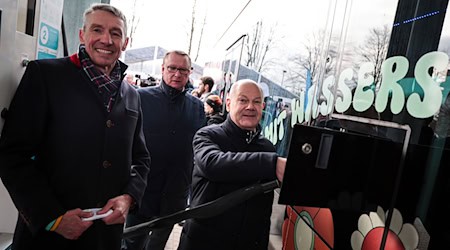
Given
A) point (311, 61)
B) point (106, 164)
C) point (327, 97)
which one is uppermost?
point (311, 61)

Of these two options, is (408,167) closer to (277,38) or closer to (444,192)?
(444,192)

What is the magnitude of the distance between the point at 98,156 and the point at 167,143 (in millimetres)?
1266

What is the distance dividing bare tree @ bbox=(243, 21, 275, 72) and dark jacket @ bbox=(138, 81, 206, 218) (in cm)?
93

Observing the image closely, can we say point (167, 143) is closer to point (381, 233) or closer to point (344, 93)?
point (344, 93)

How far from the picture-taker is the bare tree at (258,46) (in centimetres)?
325

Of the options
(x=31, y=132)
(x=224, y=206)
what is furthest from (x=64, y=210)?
(x=224, y=206)

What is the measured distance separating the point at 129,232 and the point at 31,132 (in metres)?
0.82

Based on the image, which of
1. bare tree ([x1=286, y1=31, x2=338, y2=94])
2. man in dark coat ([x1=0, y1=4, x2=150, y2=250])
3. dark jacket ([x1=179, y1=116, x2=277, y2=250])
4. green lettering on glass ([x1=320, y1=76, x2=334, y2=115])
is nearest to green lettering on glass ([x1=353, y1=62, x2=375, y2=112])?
green lettering on glass ([x1=320, y1=76, x2=334, y2=115])

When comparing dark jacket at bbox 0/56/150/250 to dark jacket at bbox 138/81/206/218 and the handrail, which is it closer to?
the handrail

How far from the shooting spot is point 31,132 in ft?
4.35

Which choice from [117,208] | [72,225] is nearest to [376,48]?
[117,208]

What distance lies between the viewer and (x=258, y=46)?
370 centimetres

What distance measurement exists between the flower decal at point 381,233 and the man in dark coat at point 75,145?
95cm

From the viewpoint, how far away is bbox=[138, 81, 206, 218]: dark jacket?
2.72 meters
